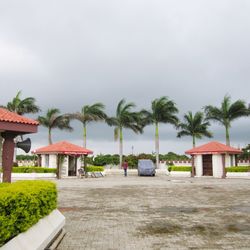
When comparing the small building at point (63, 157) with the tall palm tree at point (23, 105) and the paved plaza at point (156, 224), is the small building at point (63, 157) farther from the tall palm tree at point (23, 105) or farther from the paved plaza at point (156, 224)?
the paved plaza at point (156, 224)

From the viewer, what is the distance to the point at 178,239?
7.98 metres

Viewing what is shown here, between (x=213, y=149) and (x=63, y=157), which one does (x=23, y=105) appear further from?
(x=213, y=149)

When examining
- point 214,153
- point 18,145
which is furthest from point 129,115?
point 18,145

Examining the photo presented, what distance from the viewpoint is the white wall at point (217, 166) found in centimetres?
3662

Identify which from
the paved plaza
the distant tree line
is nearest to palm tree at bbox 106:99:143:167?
the distant tree line

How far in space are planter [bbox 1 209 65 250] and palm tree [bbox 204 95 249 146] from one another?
36965mm

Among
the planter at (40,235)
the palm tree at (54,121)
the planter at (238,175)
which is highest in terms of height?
the palm tree at (54,121)

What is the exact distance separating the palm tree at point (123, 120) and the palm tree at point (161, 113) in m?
1.63

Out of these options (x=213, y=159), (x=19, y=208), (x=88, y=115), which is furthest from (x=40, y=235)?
(x=88, y=115)

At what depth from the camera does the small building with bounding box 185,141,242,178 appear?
36478 millimetres

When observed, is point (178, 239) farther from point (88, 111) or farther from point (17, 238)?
point (88, 111)

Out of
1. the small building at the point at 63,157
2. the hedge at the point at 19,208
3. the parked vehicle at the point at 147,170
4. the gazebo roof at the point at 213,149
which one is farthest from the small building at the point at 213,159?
the hedge at the point at 19,208

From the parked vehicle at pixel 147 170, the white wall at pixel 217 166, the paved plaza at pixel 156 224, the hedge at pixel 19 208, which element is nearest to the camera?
the hedge at pixel 19 208

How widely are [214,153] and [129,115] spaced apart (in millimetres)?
15562
